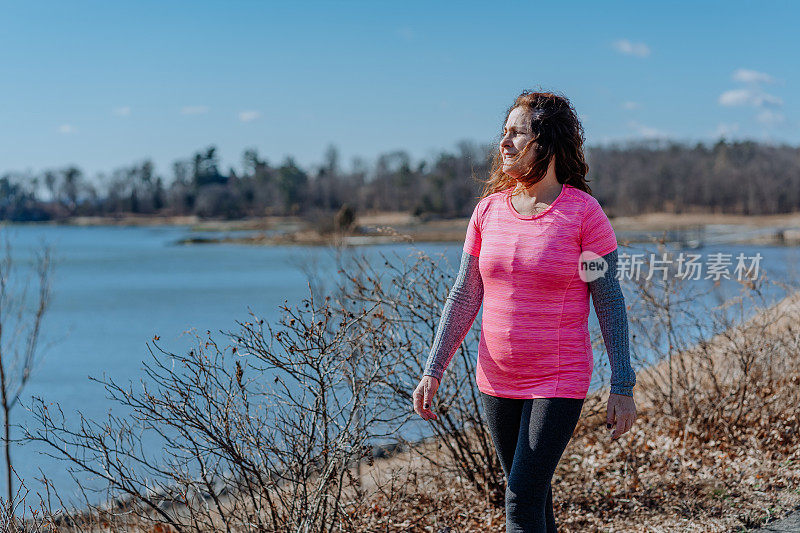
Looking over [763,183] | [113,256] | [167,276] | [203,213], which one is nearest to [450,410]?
[167,276]

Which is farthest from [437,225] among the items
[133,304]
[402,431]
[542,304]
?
[542,304]

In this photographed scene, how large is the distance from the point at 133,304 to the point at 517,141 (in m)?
25.3

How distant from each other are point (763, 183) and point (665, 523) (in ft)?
297

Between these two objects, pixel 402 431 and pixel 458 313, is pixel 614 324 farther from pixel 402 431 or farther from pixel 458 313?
pixel 402 431

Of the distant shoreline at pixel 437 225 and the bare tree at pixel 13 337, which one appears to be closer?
the bare tree at pixel 13 337

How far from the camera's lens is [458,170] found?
8469 cm

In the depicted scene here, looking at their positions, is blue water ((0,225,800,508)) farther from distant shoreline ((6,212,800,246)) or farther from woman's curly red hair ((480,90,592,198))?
distant shoreline ((6,212,800,246))

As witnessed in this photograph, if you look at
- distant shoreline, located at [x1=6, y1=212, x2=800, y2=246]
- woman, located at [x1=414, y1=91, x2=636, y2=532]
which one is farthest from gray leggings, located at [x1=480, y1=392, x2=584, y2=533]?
distant shoreline, located at [x1=6, y1=212, x2=800, y2=246]

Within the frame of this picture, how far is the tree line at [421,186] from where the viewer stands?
83.4m

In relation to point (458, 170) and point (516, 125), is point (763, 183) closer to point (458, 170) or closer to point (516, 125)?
point (458, 170)

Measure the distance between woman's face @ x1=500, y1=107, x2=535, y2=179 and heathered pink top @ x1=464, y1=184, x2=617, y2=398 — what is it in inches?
5.5

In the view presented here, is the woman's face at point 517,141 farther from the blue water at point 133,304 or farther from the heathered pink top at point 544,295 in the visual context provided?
the blue water at point 133,304

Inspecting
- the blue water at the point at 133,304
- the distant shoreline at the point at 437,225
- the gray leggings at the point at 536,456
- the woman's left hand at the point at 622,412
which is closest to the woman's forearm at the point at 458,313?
the gray leggings at the point at 536,456

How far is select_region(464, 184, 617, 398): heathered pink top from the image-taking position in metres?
2.32
